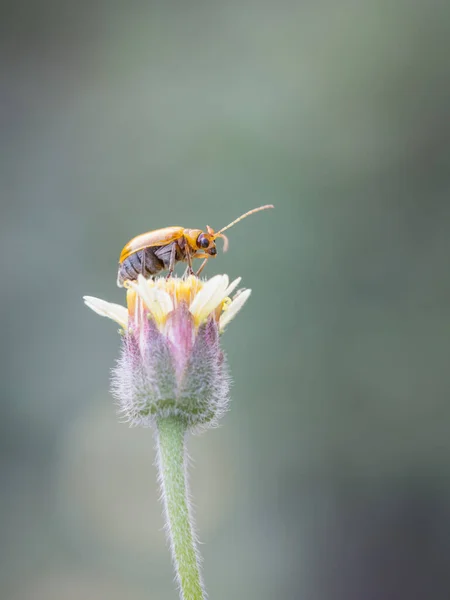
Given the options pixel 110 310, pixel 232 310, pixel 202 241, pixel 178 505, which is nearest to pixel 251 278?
pixel 202 241

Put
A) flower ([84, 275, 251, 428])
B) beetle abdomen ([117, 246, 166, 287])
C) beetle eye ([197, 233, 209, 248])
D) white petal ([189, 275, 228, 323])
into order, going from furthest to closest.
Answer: beetle eye ([197, 233, 209, 248]), beetle abdomen ([117, 246, 166, 287]), white petal ([189, 275, 228, 323]), flower ([84, 275, 251, 428])

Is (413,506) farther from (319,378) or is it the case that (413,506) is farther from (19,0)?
(19,0)

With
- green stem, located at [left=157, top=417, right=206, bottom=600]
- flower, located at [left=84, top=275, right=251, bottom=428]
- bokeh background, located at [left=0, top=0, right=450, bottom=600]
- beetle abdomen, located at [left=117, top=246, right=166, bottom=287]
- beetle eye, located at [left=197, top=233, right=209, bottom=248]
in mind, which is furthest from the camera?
bokeh background, located at [left=0, top=0, right=450, bottom=600]

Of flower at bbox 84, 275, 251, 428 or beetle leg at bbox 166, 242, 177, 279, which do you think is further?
beetle leg at bbox 166, 242, 177, 279

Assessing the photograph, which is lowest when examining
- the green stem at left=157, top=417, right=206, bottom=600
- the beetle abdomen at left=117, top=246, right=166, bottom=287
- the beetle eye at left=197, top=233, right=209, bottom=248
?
the green stem at left=157, top=417, right=206, bottom=600

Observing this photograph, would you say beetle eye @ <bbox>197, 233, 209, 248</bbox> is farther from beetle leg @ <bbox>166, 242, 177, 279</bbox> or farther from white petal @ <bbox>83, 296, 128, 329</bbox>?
white petal @ <bbox>83, 296, 128, 329</bbox>

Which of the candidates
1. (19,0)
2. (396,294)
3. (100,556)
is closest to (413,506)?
(396,294)

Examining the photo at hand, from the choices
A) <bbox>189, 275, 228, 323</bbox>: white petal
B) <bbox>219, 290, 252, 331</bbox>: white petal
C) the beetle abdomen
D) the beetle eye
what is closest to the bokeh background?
the beetle eye
